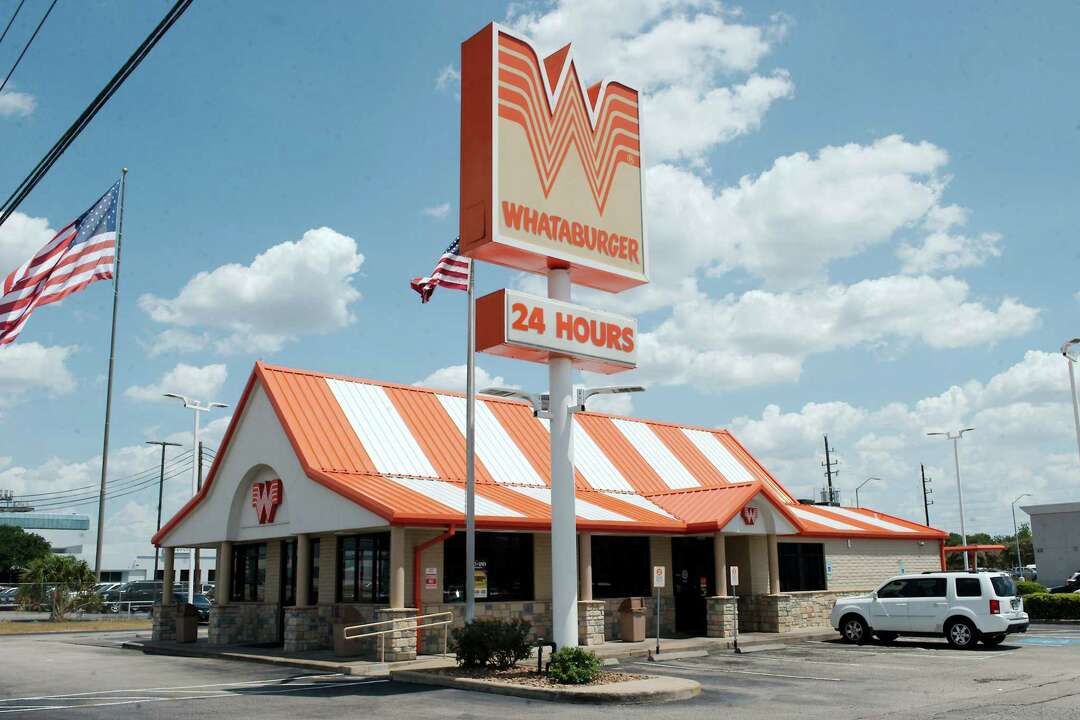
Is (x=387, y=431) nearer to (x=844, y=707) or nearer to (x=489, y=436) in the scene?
(x=489, y=436)

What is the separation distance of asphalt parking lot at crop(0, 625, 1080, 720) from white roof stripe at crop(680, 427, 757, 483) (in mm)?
10746

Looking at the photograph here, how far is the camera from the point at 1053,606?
3200cm

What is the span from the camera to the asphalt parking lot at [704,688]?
45.2 ft

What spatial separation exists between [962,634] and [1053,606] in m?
11.3

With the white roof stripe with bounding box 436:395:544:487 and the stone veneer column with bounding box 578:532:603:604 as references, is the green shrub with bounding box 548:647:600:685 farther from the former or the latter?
the white roof stripe with bounding box 436:395:544:487

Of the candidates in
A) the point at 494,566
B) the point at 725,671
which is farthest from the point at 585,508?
the point at 725,671

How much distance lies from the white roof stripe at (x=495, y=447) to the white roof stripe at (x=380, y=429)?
1972 mm

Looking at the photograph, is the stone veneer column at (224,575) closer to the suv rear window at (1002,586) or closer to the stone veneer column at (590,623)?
the stone veneer column at (590,623)

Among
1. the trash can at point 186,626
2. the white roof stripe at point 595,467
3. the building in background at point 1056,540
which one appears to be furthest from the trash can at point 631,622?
the building in background at point 1056,540

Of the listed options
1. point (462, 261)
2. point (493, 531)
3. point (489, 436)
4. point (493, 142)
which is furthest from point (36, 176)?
point (489, 436)

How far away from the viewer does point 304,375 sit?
2728cm

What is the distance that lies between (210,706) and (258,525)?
12.6 m

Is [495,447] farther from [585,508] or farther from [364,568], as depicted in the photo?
[364,568]

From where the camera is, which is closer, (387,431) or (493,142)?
(493,142)
